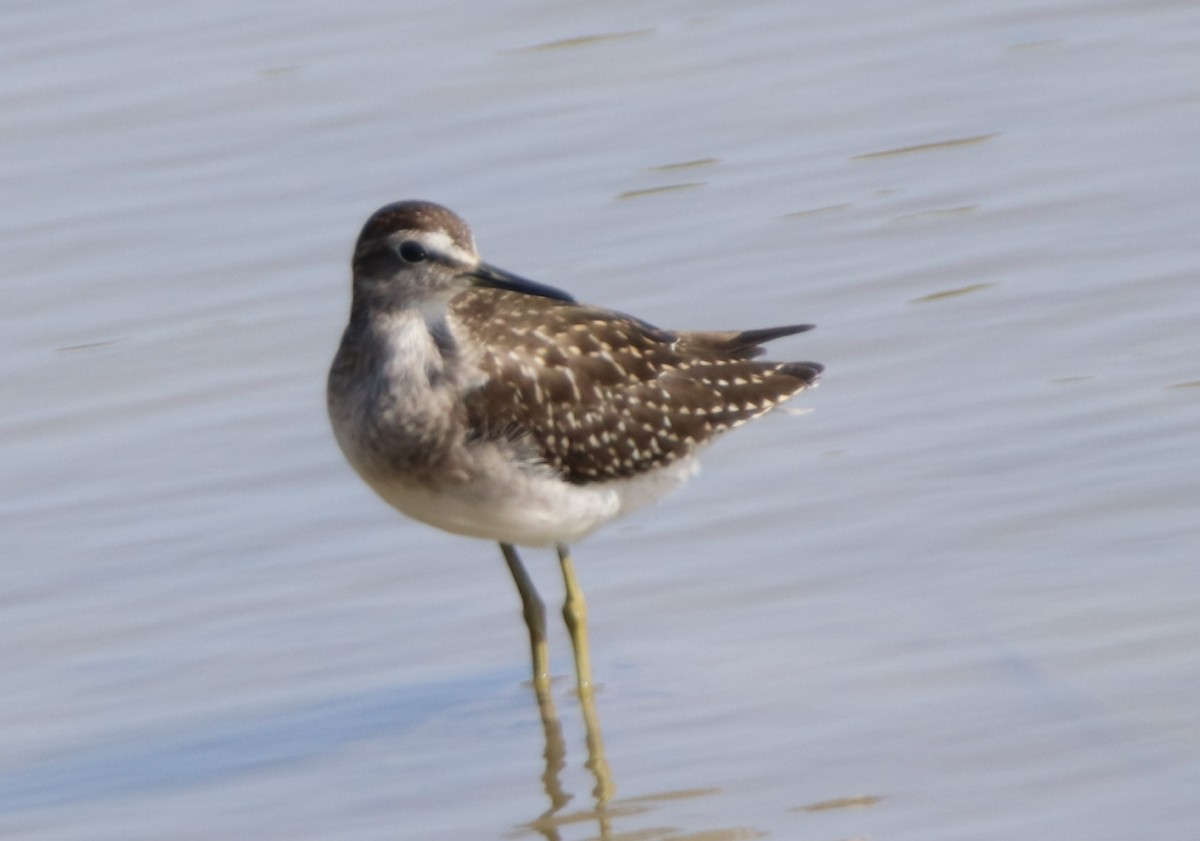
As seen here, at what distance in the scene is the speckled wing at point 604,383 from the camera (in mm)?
9117

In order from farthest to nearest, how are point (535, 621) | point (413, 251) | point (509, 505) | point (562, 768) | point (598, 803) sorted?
point (535, 621), point (413, 251), point (509, 505), point (562, 768), point (598, 803)

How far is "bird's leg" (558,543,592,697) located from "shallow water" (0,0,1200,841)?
0.43 feet

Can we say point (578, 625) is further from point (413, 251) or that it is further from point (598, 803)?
point (413, 251)

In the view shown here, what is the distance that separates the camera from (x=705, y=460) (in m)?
11.0

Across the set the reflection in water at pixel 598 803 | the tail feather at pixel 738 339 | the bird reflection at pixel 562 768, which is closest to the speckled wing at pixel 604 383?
the tail feather at pixel 738 339

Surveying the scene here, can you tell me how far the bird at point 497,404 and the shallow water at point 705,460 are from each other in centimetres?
60

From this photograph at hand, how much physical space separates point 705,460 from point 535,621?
1.80 metres

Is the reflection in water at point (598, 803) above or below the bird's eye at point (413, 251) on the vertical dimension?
below

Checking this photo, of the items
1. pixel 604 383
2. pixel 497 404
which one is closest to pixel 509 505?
pixel 497 404

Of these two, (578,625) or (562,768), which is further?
(578,625)

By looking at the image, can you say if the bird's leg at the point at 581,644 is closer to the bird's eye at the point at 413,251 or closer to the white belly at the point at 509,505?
the white belly at the point at 509,505

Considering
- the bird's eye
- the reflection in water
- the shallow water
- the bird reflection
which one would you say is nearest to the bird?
the bird's eye

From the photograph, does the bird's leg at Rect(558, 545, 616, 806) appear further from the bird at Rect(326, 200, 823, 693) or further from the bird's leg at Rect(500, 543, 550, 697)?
the bird's leg at Rect(500, 543, 550, 697)

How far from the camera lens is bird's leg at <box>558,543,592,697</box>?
365 inches
